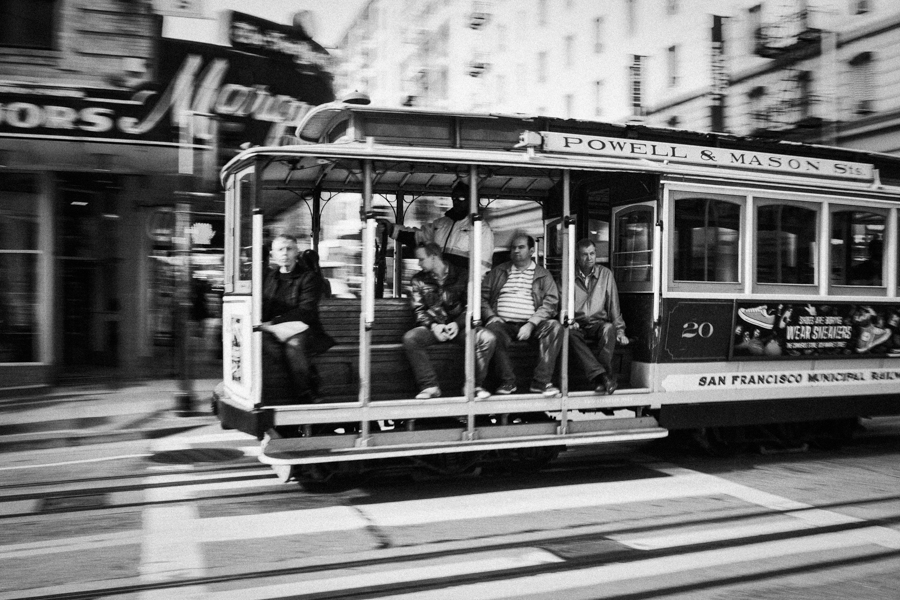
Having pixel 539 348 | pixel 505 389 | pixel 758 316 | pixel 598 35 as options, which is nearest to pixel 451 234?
pixel 539 348

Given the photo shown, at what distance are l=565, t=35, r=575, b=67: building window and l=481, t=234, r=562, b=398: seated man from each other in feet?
111

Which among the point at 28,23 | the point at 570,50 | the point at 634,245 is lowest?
the point at 634,245

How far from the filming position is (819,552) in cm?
545

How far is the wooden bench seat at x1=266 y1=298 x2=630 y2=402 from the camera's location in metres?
6.95

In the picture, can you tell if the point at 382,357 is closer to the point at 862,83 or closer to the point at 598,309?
the point at 598,309

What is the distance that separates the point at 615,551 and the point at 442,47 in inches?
1780

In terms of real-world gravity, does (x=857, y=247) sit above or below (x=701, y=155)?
below

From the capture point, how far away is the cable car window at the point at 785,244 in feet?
27.3

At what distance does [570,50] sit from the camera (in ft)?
129

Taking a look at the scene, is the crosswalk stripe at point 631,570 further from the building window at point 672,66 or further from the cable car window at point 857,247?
the building window at point 672,66

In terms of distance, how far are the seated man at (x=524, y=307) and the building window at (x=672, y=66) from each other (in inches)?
1052

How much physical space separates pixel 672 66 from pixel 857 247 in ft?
82.6

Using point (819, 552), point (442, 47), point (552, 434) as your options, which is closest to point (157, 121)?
point (552, 434)

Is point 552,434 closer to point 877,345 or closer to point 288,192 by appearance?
point 288,192
